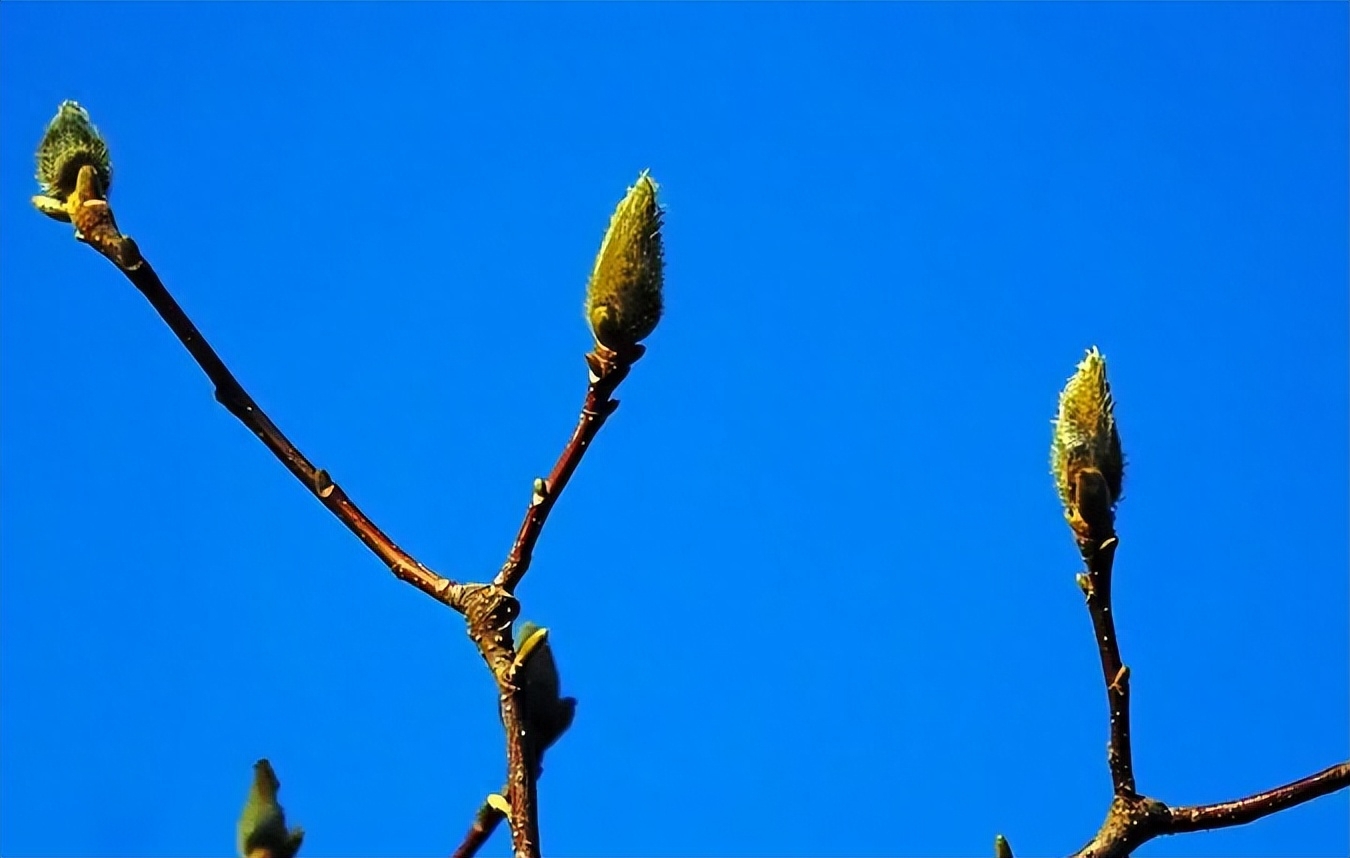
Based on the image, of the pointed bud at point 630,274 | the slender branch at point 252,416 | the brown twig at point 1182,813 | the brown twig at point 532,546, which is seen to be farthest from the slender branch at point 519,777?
the brown twig at point 1182,813

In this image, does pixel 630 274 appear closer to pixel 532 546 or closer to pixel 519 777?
pixel 532 546

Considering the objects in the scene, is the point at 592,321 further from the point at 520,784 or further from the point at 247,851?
the point at 247,851

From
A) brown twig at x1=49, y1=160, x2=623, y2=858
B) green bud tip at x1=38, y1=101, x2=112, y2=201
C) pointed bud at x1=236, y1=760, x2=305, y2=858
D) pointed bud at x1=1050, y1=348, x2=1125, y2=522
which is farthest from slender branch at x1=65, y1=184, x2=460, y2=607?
pointed bud at x1=1050, y1=348, x2=1125, y2=522

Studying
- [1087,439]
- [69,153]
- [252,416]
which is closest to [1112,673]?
[1087,439]

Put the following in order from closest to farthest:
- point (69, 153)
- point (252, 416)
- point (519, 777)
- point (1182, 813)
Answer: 1. point (519, 777)
2. point (1182, 813)
3. point (252, 416)
4. point (69, 153)

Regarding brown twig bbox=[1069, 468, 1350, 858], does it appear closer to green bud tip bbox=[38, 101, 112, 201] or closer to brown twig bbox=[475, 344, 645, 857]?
brown twig bbox=[475, 344, 645, 857]

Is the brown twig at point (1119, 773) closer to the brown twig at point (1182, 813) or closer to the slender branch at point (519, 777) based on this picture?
the brown twig at point (1182, 813)

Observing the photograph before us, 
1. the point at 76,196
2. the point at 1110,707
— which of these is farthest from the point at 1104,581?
the point at 76,196
